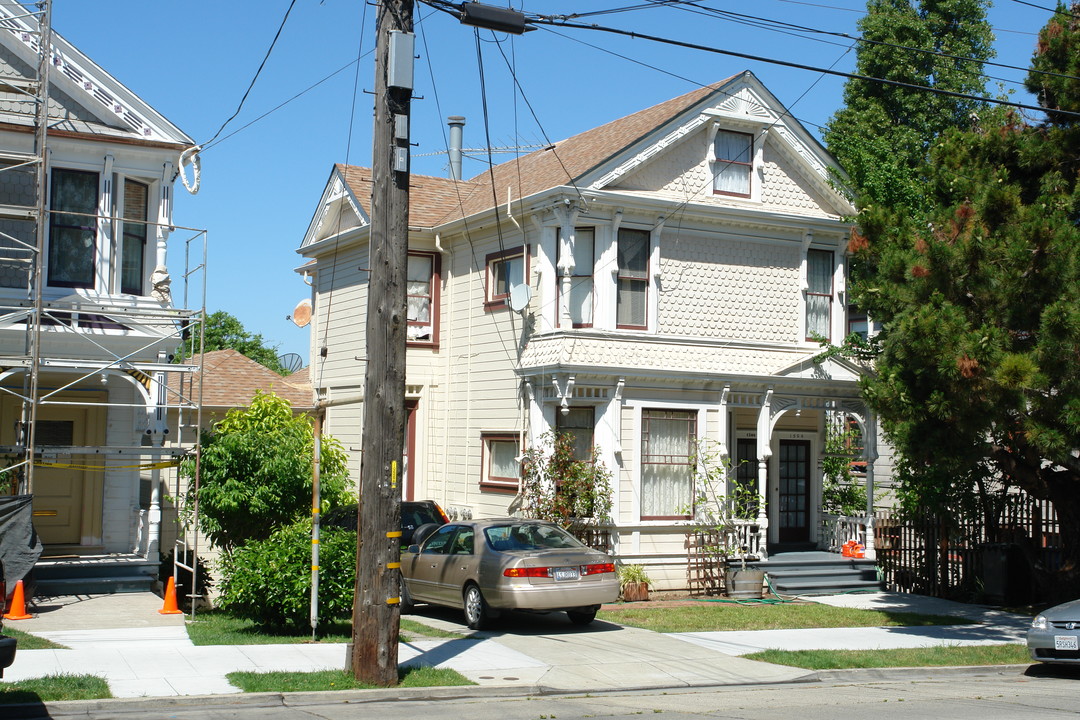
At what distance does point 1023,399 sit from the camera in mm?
14836

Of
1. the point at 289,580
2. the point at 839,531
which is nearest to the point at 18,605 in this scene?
the point at 289,580

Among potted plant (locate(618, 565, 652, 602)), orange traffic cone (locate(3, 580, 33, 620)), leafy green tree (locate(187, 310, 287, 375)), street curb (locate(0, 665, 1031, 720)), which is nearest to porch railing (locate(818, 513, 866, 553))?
potted plant (locate(618, 565, 652, 602))

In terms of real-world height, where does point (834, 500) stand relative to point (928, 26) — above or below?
below

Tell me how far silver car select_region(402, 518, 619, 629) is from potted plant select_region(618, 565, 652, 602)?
9.93 ft

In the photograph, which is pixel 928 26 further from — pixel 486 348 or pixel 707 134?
pixel 486 348

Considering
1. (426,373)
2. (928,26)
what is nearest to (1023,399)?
(426,373)

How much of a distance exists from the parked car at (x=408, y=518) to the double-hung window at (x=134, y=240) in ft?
17.1

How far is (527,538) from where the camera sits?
16.3 meters

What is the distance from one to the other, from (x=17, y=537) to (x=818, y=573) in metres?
13.7

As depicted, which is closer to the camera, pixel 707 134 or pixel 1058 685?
pixel 1058 685

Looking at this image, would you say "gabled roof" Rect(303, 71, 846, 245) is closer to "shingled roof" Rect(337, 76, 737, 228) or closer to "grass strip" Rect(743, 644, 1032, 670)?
"shingled roof" Rect(337, 76, 737, 228)

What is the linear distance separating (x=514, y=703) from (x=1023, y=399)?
7.85 meters

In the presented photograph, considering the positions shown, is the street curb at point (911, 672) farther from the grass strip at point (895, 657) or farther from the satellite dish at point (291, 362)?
the satellite dish at point (291, 362)

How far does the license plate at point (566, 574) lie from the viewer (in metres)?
15.5
